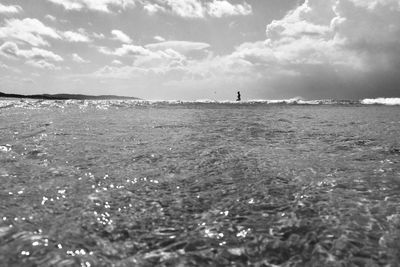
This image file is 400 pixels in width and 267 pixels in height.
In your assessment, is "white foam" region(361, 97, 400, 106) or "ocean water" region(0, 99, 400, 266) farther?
"white foam" region(361, 97, 400, 106)

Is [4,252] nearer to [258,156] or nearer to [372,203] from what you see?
[372,203]

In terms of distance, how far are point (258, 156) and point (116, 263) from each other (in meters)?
8.37

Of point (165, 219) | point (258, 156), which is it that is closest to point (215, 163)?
point (258, 156)

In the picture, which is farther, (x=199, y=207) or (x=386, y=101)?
(x=386, y=101)

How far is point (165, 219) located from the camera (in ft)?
22.2

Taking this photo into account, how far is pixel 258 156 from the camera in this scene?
500 inches

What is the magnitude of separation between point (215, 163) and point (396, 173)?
5.29 meters

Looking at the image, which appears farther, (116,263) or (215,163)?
(215,163)

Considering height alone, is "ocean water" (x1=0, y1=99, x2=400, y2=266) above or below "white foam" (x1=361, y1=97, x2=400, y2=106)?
below

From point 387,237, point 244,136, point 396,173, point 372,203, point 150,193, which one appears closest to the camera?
point 387,237

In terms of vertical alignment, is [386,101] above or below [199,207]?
above

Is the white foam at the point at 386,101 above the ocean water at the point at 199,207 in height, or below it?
above

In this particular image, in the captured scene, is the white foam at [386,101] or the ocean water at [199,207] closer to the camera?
the ocean water at [199,207]

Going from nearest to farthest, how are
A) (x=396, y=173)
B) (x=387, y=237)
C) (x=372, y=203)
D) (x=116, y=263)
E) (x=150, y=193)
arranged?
(x=116, y=263) < (x=387, y=237) < (x=372, y=203) < (x=150, y=193) < (x=396, y=173)
